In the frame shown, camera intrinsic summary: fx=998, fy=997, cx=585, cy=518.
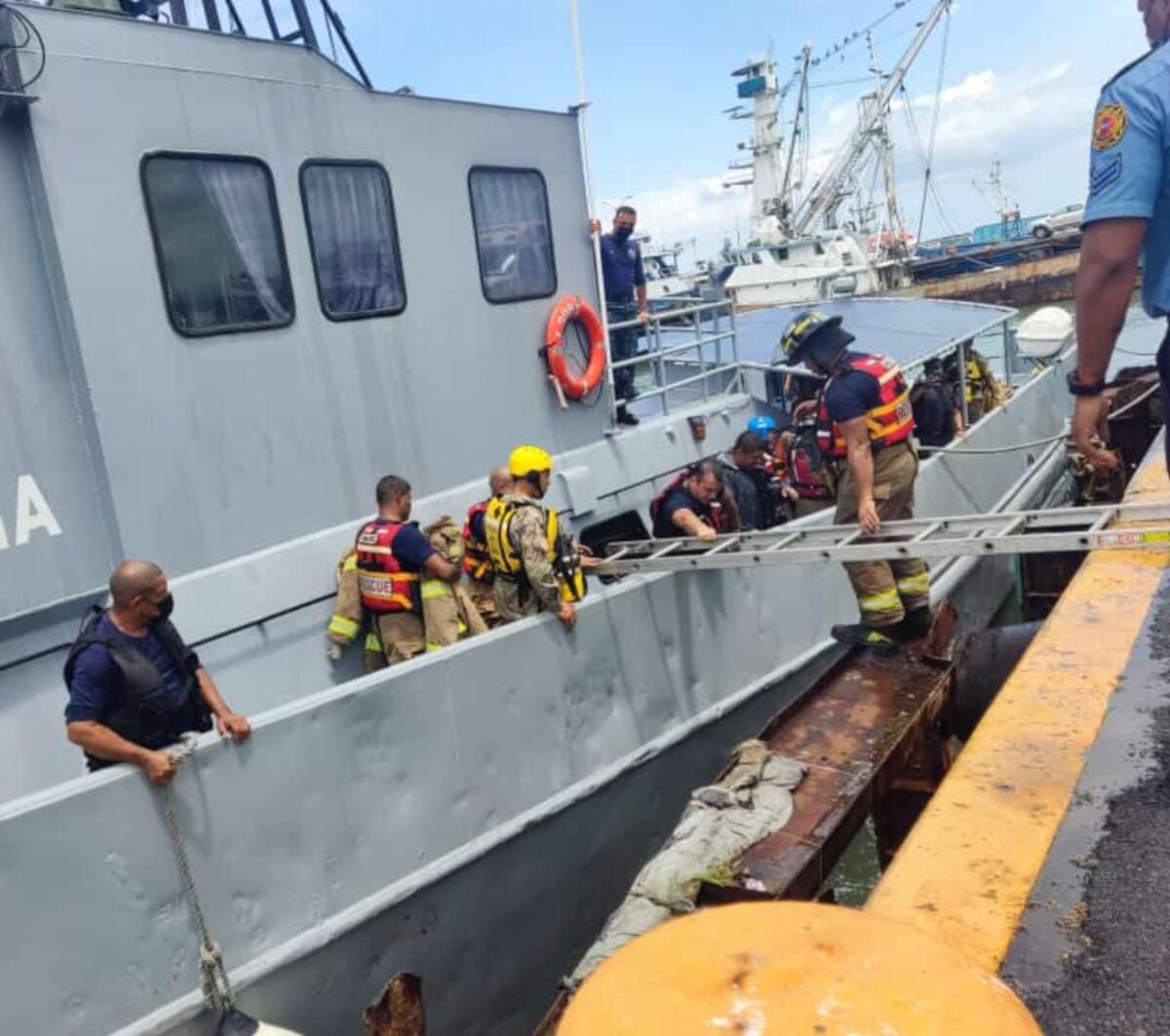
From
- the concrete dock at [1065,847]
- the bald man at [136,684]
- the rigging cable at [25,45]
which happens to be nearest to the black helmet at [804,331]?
the concrete dock at [1065,847]

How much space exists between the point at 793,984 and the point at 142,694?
2.38 metres

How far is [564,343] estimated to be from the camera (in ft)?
19.4

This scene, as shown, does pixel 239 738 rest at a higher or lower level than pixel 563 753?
higher

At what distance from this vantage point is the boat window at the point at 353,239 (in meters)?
4.68

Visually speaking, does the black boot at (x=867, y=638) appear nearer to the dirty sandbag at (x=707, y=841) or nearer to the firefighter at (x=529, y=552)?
the dirty sandbag at (x=707, y=841)

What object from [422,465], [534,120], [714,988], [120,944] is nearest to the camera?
[714,988]

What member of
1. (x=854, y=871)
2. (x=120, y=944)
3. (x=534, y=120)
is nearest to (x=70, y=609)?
(x=120, y=944)

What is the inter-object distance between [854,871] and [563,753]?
10.1 feet

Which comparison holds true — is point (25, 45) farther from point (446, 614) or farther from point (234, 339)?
point (446, 614)

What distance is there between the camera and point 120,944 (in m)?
3.03

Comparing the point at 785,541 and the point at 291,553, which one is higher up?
the point at 291,553

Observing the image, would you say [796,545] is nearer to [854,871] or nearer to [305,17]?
[854,871]

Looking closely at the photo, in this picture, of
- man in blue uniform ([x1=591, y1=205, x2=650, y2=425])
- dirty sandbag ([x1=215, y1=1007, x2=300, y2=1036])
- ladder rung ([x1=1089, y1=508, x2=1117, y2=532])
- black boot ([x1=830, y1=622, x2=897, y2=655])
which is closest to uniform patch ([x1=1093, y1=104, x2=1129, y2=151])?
ladder rung ([x1=1089, y1=508, x2=1117, y2=532])

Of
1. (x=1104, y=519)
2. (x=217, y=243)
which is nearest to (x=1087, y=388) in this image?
(x=1104, y=519)
